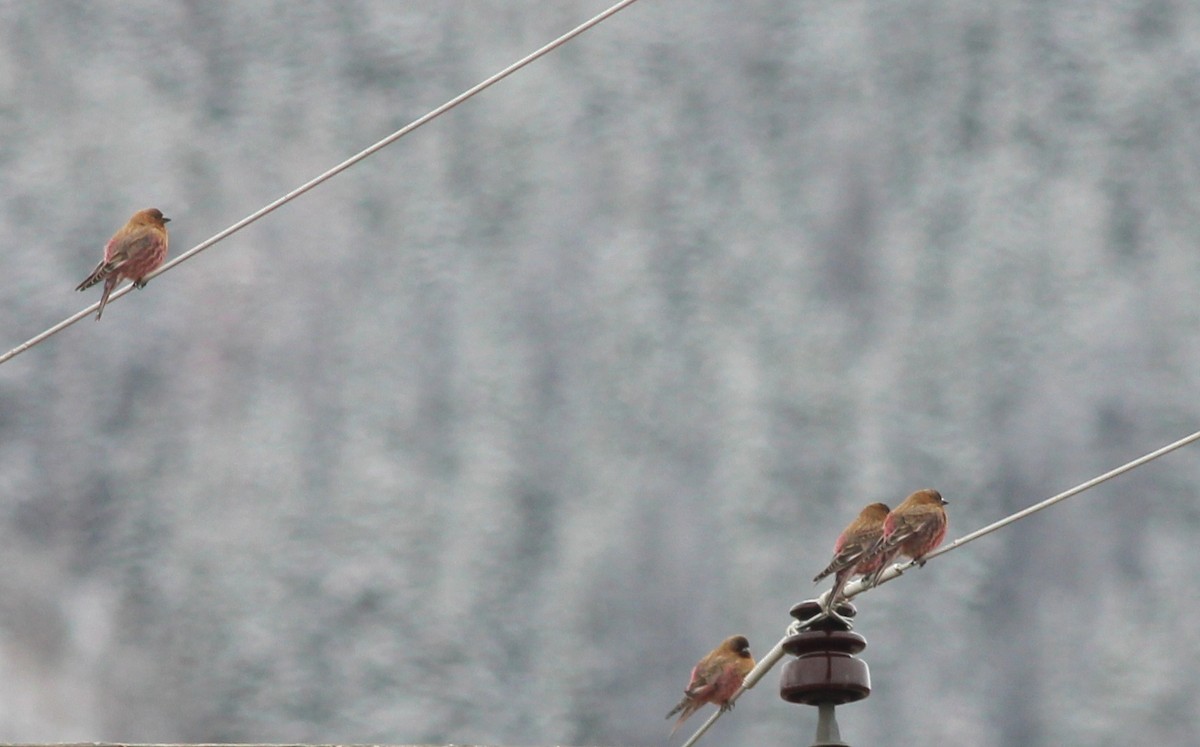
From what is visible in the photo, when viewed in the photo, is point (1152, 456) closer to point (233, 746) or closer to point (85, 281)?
point (233, 746)

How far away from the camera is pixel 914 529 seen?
14023mm

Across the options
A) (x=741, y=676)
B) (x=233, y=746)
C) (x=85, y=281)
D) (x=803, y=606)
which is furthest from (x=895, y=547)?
(x=85, y=281)

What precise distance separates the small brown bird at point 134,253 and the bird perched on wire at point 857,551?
22.3 ft

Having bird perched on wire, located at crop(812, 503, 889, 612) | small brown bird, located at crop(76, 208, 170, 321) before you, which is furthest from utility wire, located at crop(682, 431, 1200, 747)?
small brown bird, located at crop(76, 208, 170, 321)

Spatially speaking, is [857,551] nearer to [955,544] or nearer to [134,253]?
[955,544]

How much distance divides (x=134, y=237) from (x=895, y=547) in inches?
310

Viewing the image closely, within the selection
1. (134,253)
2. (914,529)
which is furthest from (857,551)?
(134,253)

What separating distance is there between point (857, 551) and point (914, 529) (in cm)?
89

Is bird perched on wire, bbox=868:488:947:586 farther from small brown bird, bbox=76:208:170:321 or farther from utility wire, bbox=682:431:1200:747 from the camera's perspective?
small brown bird, bbox=76:208:170:321

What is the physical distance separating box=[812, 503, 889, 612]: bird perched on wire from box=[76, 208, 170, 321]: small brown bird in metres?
6.79

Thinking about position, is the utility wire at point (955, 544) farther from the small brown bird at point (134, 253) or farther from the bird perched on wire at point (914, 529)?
the small brown bird at point (134, 253)

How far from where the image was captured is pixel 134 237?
57.7 ft

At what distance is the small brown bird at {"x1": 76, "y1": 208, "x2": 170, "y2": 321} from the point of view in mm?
17141

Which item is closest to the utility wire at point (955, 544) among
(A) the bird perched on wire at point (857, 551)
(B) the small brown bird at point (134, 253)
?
(A) the bird perched on wire at point (857, 551)
